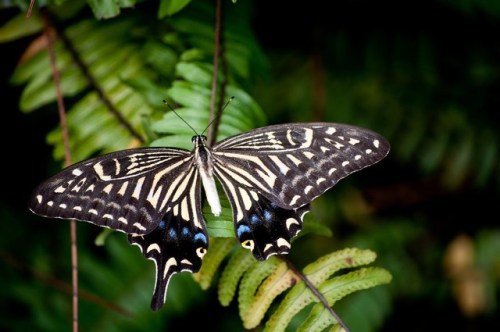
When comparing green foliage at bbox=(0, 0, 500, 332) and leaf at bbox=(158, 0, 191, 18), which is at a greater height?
leaf at bbox=(158, 0, 191, 18)

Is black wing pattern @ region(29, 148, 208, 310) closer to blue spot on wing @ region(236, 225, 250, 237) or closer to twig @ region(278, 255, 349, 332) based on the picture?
blue spot on wing @ region(236, 225, 250, 237)

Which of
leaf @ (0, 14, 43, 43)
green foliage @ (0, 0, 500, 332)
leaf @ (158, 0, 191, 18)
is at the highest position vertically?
leaf @ (158, 0, 191, 18)

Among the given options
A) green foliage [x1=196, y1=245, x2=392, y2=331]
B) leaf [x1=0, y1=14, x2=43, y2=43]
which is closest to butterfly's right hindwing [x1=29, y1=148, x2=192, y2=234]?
green foliage [x1=196, y1=245, x2=392, y2=331]

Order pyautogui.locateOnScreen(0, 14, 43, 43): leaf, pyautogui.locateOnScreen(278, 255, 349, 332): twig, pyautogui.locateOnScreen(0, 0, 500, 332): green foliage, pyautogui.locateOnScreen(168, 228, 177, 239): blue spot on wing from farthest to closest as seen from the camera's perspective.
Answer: pyautogui.locateOnScreen(0, 14, 43, 43): leaf
pyautogui.locateOnScreen(0, 0, 500, 332): green foliage
pyautogui.locateOnScreen(168, 228, 177, 239): blue spot on wing
pyautogui.locateOnScreen(278, 255, 349, 332): twig

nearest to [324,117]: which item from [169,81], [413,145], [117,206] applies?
[413,145]

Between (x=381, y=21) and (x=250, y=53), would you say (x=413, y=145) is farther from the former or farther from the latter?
(x=250, y=53)

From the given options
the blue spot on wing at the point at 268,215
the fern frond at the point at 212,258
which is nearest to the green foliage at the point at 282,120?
the fern frond at the point at 212,258

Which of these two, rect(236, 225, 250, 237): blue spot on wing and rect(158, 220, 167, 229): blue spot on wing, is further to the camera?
rect(158, 220, 167, 229): blue spot on wing
